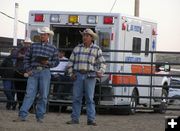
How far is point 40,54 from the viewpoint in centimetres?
966

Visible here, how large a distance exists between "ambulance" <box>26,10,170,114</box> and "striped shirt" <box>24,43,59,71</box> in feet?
10.8

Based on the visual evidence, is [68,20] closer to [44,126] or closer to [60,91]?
[60,91]

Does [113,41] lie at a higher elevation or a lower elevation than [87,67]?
higher

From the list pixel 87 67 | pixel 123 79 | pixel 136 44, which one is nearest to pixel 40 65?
pixel 87 67

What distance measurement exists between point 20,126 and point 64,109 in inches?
230

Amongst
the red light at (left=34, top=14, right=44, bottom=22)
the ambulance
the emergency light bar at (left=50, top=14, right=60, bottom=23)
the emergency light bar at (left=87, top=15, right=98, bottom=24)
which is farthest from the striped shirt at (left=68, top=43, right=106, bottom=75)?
the red light at (left=34, top=14, right=44, bottom=22)

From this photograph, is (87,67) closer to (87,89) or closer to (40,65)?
(87,89)

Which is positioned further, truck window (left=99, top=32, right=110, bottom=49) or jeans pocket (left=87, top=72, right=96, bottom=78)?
truck window (left=99, top=32, right=110, bottom=49)

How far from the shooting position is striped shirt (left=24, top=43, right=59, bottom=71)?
9680mm

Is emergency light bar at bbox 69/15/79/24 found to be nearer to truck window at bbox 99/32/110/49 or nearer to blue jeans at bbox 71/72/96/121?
truck window at bbox 99/32/110/49

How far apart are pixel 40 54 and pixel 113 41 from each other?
172 inches

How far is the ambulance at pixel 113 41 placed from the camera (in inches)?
534

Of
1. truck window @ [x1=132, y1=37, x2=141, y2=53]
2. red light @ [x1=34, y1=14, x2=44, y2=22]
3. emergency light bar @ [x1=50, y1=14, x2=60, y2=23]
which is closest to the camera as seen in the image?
emergency light bar @ [x1=50, y1=14, x2=60, y2=23]

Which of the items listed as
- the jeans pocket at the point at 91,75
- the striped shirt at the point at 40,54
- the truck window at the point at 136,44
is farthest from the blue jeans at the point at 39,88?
the truck window at the point at 136,44
